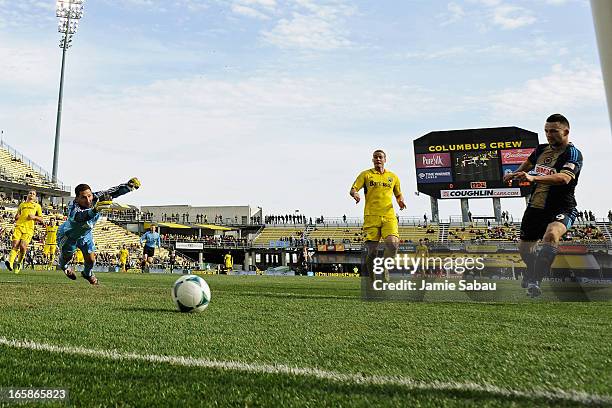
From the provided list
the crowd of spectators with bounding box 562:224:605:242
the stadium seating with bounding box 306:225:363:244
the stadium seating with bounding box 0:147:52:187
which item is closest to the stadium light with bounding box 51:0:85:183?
the stadium seating with bounding box 0:147:52:187

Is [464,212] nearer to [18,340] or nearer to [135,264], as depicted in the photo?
[135,264]

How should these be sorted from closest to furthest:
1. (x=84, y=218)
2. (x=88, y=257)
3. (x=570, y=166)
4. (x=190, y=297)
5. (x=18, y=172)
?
(x=190, y=297), (x=570, y=166), (x=84, y=218), (x=88, y=257), (x=18, y=172)

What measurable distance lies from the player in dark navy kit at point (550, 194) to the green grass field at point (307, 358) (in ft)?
5.64

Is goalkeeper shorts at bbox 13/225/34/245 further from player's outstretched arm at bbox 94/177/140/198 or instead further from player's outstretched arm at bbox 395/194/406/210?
player's outstretched arm at bbox 395/194/406/210

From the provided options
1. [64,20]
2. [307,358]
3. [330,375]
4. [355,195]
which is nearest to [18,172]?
[64,20]

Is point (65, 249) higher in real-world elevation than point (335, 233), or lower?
lower

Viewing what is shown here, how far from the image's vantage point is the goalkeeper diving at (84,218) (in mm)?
9422

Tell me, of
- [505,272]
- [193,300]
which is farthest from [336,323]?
[505,272]

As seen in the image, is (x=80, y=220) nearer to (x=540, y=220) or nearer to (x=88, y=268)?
(x=88, y=268)

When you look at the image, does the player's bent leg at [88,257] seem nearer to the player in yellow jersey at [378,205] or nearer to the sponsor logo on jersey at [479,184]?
the player in yellow jersey at [378,205]

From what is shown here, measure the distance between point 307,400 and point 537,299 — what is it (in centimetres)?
681

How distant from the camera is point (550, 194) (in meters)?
7.07

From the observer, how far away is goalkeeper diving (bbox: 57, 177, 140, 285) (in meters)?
9.42

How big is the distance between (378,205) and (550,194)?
125 inches
